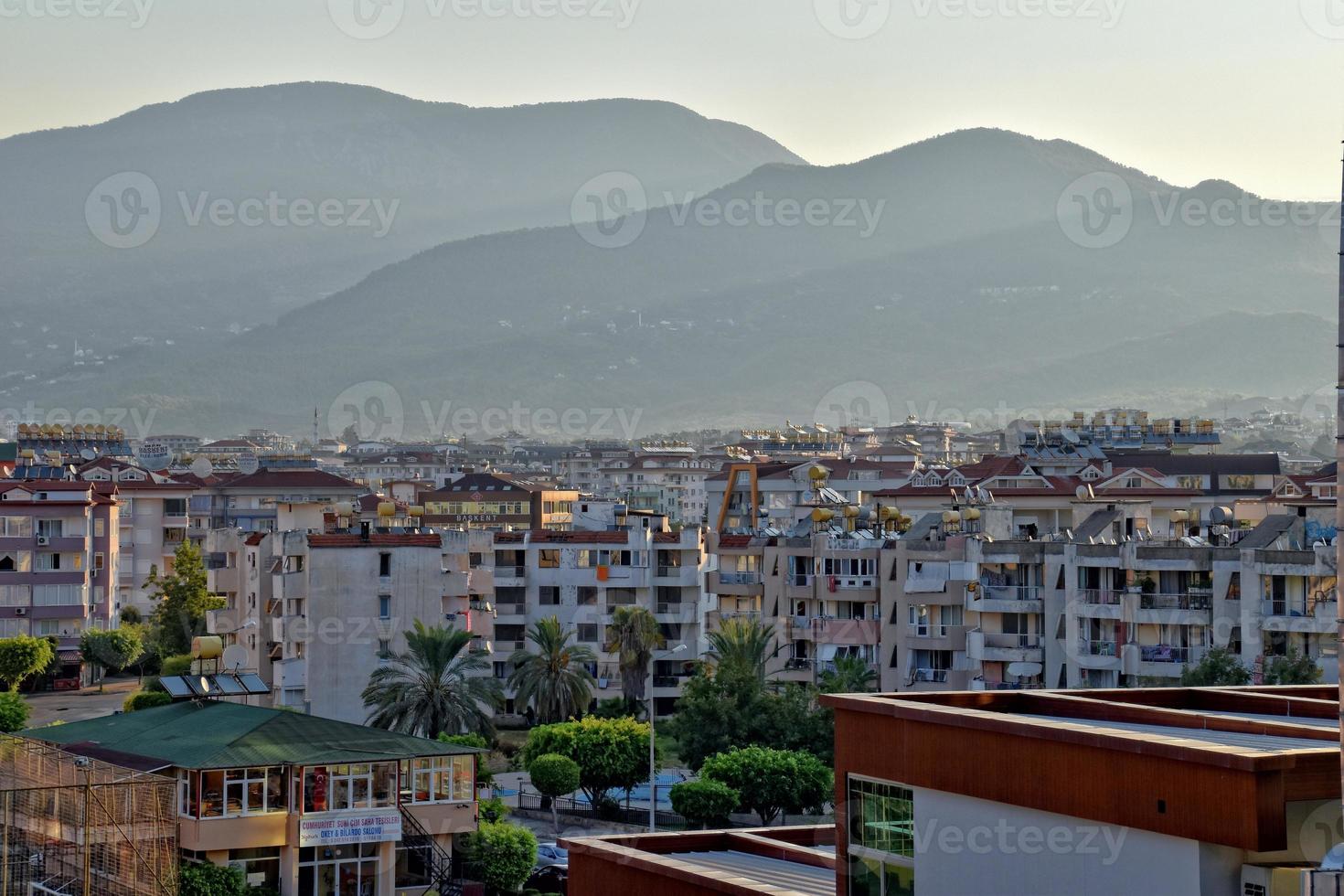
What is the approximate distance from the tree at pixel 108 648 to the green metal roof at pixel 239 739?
141 ft

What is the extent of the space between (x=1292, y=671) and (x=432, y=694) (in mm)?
19156

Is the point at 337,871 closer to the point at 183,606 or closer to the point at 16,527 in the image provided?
the point at 183,606

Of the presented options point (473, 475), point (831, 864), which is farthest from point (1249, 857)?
point (473, 475)

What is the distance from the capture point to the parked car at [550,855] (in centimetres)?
4206

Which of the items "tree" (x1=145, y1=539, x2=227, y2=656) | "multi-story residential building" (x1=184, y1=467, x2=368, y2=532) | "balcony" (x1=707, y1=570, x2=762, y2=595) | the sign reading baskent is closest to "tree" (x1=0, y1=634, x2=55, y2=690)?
"tree" (x1=145, y1=539, x2=227, y2=656)

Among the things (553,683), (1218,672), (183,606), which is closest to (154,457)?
(183,606)

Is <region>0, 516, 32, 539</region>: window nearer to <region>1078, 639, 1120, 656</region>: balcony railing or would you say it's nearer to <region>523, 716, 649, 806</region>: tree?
<region>523, 716, 649, 806</region>: tree

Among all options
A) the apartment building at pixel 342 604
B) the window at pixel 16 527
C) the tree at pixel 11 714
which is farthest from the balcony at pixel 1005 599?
the window at pixel 16 527

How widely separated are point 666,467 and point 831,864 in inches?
6458

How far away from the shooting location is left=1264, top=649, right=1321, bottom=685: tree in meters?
45.0

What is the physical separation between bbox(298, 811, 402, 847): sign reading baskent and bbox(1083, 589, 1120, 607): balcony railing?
23.7m

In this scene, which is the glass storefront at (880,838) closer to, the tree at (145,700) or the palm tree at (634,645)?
the tree at (145,700)

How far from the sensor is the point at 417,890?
1363 inches

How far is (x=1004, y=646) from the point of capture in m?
55.2
